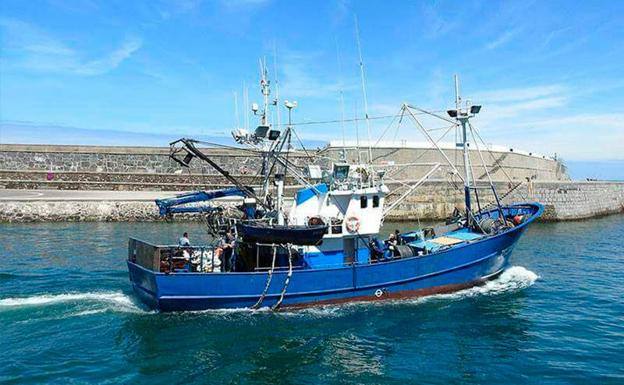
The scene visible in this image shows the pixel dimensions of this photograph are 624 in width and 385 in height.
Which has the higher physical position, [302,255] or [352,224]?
[352,224]

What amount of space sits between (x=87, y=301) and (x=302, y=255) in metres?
6.82

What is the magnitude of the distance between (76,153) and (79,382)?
35.6 meters

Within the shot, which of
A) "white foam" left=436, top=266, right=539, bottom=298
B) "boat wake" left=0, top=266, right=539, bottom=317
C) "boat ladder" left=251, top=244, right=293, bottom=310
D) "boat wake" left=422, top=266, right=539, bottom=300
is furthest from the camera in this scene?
"white foam" left=436, top=266, right=539, bottom=298

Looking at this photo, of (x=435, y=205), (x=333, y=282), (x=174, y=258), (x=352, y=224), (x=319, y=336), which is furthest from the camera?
(x=435, y=205)

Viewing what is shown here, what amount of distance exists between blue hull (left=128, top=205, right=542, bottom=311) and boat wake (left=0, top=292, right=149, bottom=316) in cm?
58

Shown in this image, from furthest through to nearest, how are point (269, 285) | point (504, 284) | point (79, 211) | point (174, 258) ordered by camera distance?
point (79, 211)
point (504, 284)
point (269, 285)
point (174, 258)

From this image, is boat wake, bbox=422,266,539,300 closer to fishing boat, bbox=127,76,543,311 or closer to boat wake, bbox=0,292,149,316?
fishing boat, bbox=127,76,543,311

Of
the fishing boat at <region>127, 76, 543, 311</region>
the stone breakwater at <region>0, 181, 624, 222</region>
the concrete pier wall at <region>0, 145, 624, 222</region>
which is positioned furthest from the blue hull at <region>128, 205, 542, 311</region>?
the concrete pier wall at <region>0, 145, 624, 222</region>

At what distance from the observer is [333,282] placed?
51.1 ft

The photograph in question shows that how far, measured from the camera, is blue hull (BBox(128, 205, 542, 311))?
1454 cm

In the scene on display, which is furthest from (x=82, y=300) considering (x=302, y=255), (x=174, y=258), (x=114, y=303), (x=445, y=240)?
(x=445, y=240)

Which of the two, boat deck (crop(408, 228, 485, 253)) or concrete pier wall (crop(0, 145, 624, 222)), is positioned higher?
concrete pier wall (crop(0, 145, 624, 222))

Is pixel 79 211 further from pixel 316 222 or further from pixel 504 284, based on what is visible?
pixel 504 284

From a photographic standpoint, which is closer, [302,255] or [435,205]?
Result: [302,255]
